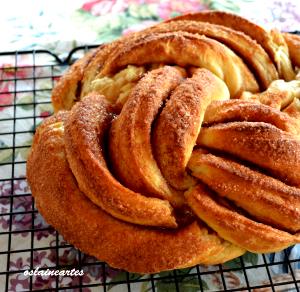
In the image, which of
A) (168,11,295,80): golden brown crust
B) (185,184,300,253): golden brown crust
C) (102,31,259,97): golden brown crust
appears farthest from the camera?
(168,11,295,80): golden brown crust

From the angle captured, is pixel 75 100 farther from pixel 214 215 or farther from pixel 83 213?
pixel 214 215

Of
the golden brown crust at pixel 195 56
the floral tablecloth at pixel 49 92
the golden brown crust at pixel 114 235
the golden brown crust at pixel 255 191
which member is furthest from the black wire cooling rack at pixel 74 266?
the golden brown crust at pixel 195 56

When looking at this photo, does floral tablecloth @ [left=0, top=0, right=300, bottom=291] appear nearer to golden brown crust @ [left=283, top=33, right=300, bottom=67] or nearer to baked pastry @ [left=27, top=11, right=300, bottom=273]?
golden brown crust @ [left=283, top=33, right=300, bottom=67]

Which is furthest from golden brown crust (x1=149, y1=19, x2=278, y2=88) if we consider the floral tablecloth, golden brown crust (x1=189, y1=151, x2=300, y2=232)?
golden brown crust (x1=189, y1=151, x2=300, y2=232)

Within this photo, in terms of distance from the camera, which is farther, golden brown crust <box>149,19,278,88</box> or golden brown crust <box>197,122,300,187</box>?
golden brown crust <box>149,19,278,88</box>

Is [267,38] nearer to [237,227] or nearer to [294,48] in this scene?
[294,48]

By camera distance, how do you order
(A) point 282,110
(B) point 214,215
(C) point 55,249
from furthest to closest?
(C) point 55,249
(A) point 282,110
(B) point 214,215

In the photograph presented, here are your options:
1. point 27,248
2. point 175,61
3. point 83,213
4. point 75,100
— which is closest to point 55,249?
point 27,248

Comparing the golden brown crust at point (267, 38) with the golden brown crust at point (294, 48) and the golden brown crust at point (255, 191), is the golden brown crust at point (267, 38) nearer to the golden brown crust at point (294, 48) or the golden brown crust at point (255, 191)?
the golden brown crust at point (294, 48)
